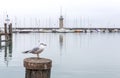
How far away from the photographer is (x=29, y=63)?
5.63m

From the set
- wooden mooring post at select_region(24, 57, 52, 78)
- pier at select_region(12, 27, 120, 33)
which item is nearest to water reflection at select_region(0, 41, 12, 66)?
wooden mooring post at select_region(24, 57, 52, 78)

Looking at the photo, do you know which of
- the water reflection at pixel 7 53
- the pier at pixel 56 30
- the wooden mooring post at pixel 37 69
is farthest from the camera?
the pier at pixel 56 30

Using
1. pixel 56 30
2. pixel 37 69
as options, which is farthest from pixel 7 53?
pixel 56 30

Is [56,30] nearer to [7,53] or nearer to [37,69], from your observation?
[7,53]

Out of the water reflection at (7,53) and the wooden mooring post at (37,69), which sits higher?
the wooden mooring post at (37,69)

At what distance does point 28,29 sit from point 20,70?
4985 inches

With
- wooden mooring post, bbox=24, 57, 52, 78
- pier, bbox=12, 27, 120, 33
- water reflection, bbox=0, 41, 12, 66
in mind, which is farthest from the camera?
pier, bbox=12, 27, 120, 33

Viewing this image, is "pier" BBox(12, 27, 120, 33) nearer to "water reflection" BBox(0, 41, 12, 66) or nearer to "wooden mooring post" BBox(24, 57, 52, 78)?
"water reflection" BBox(0, 41, 12, 66)

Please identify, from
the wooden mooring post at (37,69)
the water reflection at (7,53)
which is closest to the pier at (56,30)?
the water reflection at (7,53)

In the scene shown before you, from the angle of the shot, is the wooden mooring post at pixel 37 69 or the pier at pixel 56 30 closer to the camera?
the wooden mooring post at pixel 37 69

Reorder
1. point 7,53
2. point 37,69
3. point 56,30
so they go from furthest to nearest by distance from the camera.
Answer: point 56,30, point 7,53, point 37,69

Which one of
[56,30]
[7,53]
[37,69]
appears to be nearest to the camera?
[37,69]

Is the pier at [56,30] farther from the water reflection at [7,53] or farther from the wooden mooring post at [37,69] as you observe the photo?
the wooden mooring post at [37,69]

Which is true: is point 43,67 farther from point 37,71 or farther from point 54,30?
point 54,30
